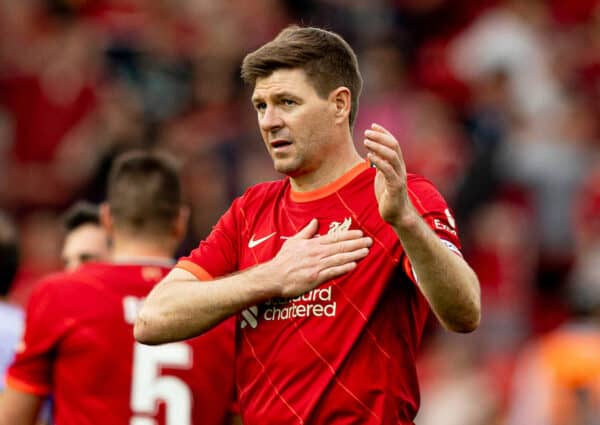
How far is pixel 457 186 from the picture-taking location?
34.2 feet

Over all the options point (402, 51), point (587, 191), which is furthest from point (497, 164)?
point (402, 51)

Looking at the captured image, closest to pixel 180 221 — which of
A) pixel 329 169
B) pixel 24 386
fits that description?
pixel 24 386

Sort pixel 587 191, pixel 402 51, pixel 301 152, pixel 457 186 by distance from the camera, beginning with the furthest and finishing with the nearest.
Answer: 1. pixel 402 51
2. pixel 587 191
3. pixel 457 186
4. pixel 301 152

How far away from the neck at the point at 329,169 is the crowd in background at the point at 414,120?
214 inches

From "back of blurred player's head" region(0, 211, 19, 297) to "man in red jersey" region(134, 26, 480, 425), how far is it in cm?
206

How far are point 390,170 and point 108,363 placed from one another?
183cm

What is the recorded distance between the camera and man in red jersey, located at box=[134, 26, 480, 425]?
3872 millimetres

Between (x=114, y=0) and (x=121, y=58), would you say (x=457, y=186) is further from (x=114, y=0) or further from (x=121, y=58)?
(x=114, y=0)

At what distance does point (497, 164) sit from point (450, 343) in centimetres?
152

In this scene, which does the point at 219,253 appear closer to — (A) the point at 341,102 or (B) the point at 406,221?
(A) the point at 341,102

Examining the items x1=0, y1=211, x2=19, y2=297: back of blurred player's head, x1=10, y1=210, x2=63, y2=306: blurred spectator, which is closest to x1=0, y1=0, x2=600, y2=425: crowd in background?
x1=10, y1=210, x2=63, y2=306: blurred spectator

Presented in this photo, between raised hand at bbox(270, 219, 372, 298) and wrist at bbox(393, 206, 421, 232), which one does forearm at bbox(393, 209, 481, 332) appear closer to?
wrist at bbox(393, 206, 421, 232)

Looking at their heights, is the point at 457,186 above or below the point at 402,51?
below

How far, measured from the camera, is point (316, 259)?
411 cm
